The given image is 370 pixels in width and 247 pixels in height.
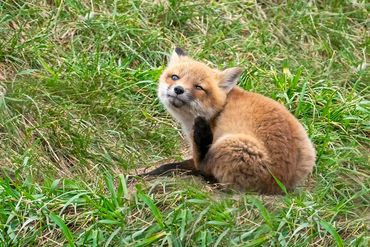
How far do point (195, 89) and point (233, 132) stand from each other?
61 cm

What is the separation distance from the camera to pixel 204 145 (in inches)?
295

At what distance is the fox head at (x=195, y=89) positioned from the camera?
777cm

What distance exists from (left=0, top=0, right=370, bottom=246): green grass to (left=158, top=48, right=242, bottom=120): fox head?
684 millimetres

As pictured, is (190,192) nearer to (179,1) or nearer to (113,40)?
(113,40)

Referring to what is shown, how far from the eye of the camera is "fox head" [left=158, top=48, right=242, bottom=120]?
7770mm

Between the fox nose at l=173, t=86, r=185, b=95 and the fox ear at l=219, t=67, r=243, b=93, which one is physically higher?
the fox ear at l=219, t=67, r=243, b=93

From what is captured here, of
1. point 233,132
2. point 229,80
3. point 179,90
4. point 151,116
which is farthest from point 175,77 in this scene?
point 151,116

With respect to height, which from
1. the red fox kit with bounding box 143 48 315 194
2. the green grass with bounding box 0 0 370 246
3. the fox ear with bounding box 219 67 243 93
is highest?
the fox ear with bounding box 219 67 243 93

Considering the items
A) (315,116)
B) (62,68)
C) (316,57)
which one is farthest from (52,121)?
(316,57)

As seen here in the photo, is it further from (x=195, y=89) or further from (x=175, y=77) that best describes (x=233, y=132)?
(x=175, y=77)

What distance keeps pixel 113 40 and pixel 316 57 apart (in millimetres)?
2449

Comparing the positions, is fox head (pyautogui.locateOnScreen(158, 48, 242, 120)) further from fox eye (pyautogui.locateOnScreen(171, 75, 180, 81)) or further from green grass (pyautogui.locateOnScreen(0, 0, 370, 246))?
green grass (pyautogui.locateOnScreen(0, 0, 370, 246))

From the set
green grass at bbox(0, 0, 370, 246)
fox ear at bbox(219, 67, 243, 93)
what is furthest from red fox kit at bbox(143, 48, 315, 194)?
green grass at bbox(0, 0, 370, 246)

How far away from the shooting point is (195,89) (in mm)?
7820
